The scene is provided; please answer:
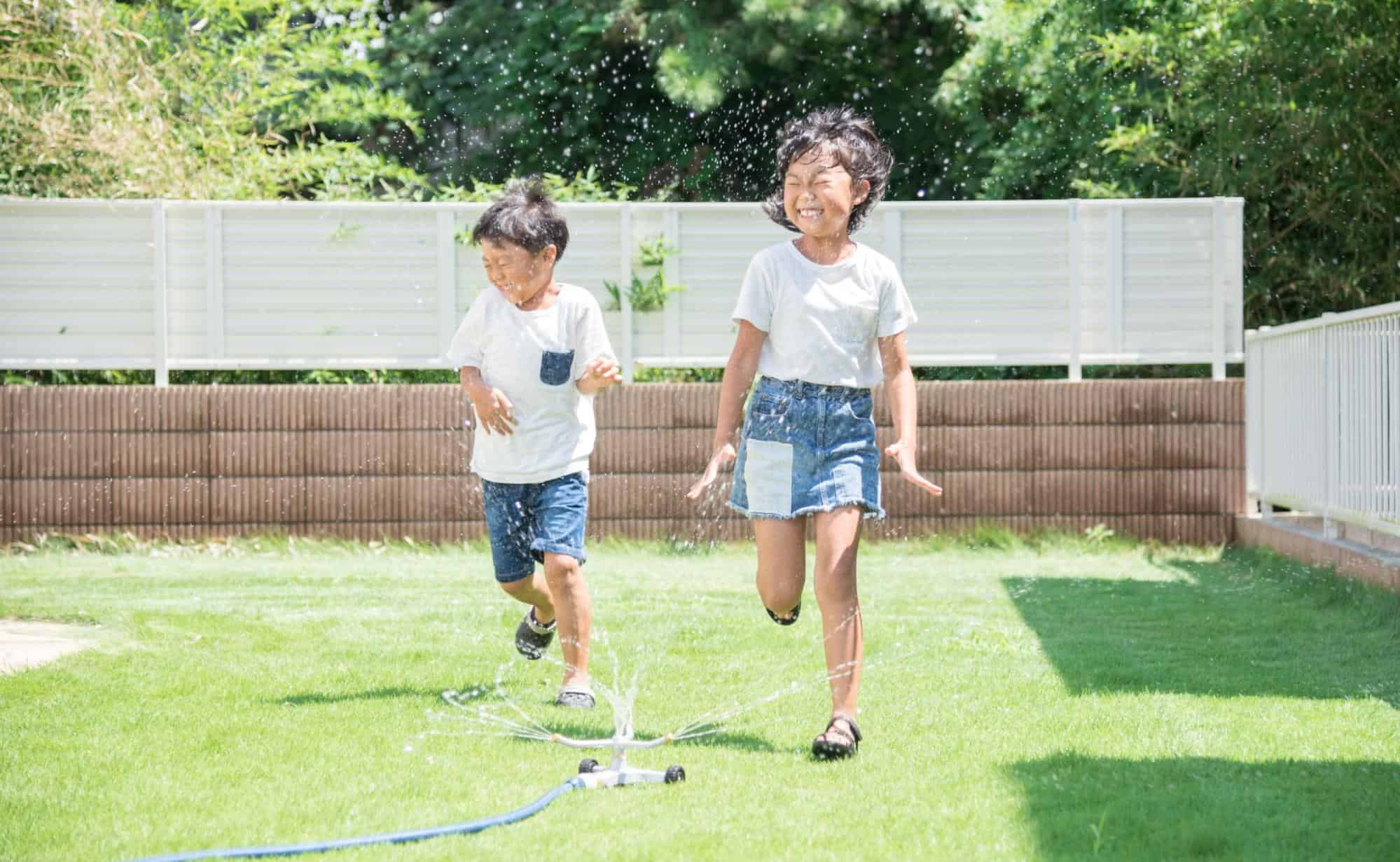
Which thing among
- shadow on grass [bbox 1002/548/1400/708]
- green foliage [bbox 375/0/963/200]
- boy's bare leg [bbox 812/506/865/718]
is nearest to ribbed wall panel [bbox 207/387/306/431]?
shadow on grass [bbox 1002/548/1400/708]

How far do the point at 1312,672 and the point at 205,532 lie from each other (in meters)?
6.42

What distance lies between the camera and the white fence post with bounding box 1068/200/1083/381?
9.93 m

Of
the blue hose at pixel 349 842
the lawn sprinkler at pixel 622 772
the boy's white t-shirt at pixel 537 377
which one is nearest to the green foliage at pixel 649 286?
the boy's white t-shirt at pixel 537 377

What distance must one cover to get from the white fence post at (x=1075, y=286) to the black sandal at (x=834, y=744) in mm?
6284

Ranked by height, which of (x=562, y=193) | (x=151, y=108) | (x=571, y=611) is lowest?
(x=571, y=611)

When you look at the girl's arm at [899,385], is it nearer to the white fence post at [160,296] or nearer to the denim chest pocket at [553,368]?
the denim chest pocket at [553,368]

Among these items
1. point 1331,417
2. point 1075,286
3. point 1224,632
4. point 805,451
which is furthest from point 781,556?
point 1075,286

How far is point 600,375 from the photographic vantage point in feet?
15.2

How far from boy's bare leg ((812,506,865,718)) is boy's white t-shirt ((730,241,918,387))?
1.15 ft

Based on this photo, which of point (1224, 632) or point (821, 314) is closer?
point (821, 314)

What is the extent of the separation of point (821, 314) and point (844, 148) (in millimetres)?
471

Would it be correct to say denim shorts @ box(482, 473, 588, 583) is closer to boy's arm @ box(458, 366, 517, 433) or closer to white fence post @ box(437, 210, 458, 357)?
boy's arm @ box(458, 366, 517, 433)

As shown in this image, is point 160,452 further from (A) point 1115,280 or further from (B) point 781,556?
(B) point 781,556

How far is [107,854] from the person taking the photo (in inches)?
118
